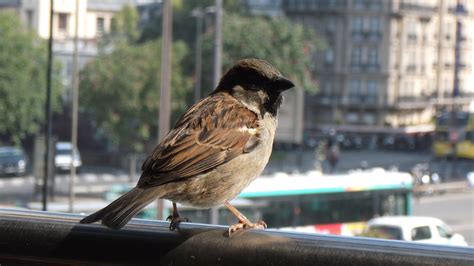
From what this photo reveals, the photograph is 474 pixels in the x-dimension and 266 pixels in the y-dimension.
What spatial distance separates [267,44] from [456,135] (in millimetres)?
9515

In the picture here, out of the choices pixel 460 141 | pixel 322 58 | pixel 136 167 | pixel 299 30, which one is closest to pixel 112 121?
pixel 136 167

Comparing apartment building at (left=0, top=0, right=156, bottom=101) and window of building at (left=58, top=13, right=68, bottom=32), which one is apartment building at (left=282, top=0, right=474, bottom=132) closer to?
apartment building at (left=0, top=0, right=156, bottom=101)

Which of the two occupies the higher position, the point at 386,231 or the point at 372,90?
the point at 372,90

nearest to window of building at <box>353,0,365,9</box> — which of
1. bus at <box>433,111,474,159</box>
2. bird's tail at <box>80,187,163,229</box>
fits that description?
bus at <box>433,111,474,159</box>

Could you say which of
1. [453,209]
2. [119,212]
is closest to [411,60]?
[453,209]

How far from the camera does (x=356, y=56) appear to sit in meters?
62.7

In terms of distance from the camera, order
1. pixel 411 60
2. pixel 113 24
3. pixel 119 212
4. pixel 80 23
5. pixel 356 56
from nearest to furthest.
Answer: pixel 119 212
pixel 80 23
pixel 113 24
pixel 356 56
pixel 411 60

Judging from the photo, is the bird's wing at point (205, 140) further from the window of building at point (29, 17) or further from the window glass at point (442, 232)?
the window of building at point (29, 17)

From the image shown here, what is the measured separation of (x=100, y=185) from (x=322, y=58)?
26.5m

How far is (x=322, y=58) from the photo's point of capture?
2488 inches

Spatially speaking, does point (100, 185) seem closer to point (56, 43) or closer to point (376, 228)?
point (56, 43)

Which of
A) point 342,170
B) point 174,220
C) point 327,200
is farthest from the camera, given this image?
point 342,170

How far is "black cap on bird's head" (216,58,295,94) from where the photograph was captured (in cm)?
316

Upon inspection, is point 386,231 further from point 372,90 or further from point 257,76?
point 372,90
